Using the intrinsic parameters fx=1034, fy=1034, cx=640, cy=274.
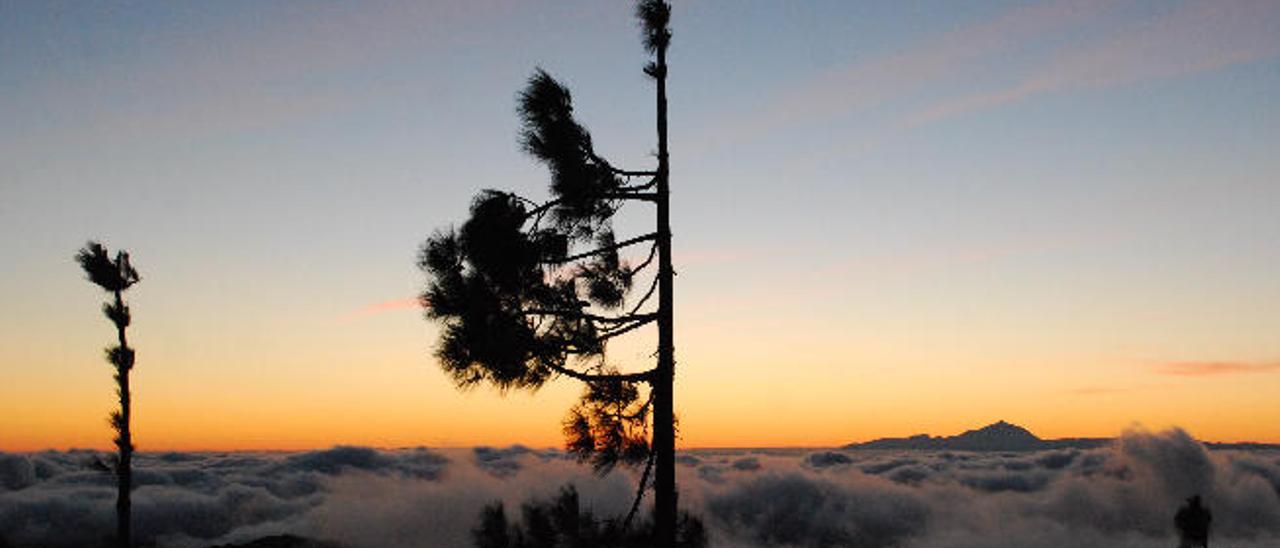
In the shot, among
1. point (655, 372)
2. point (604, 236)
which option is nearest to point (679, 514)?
point (655, 372)

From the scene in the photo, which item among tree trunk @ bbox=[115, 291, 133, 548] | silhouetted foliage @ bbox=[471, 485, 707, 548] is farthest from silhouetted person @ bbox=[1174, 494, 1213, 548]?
silhouetted foliage @ bbox=[471, 485, 707, 548]

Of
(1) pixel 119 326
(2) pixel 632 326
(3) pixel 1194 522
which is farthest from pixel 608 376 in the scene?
(3) pixel 1194 522

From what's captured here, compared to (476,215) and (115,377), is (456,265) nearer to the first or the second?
(476,215)

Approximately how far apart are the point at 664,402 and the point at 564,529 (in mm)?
2044

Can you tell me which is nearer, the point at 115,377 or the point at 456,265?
the point at 456,265

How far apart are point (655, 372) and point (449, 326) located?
2604 mm

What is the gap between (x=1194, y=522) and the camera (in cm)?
9481

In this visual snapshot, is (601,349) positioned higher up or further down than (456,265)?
further down

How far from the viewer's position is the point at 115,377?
3081cm

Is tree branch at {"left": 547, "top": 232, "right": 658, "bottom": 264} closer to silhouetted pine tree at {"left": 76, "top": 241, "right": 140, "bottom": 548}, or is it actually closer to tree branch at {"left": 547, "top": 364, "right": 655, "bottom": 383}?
tree branch at {"left": 547, "top": 364, "right": 655, "bottom": 383}

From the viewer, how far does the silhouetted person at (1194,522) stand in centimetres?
9475

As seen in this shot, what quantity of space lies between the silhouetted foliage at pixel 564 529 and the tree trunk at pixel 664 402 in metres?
0.27

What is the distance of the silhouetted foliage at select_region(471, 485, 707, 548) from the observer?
12672 mm

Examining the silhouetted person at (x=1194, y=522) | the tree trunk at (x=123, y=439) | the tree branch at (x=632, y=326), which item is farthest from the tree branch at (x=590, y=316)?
the silhouetted person at (x=1194, y=522)
